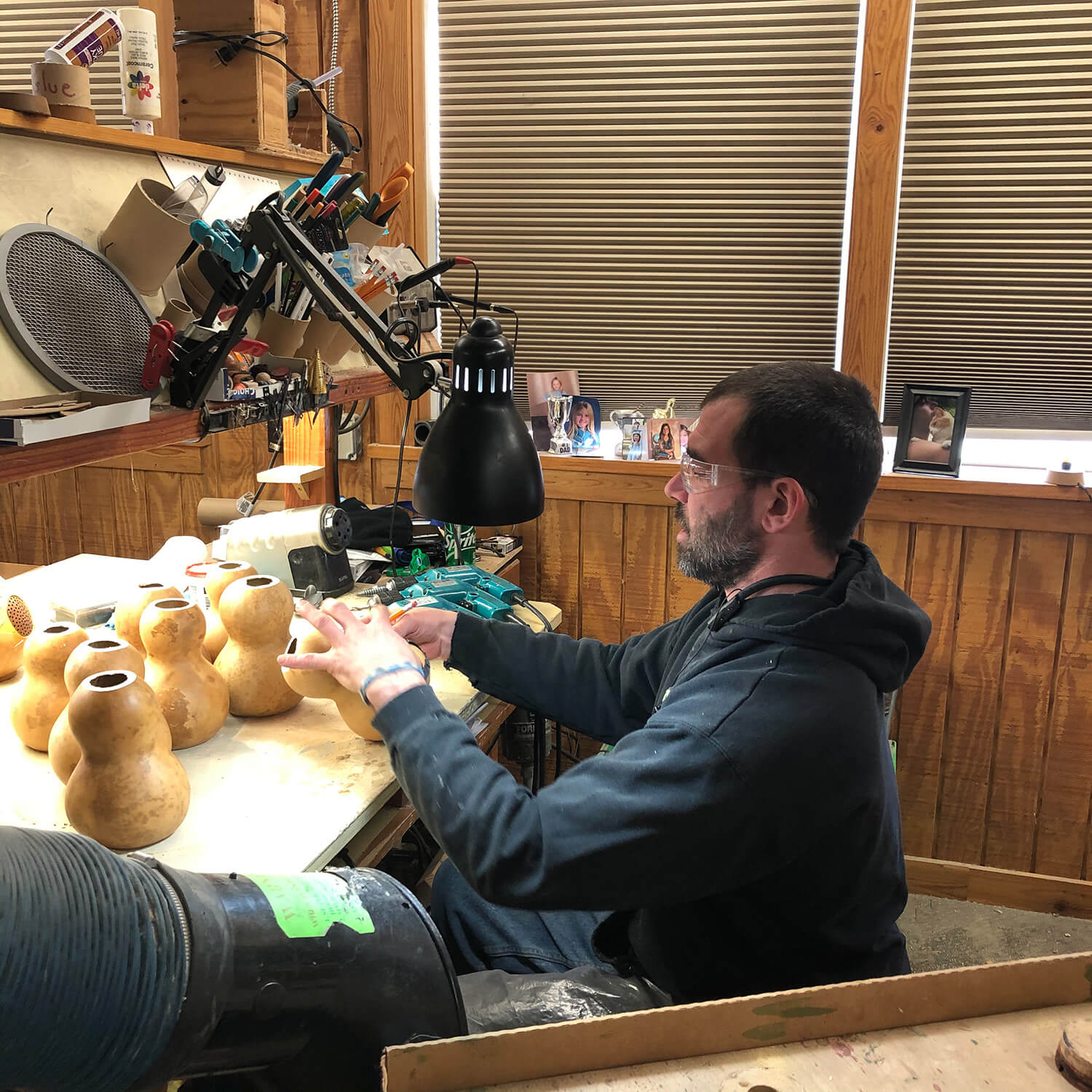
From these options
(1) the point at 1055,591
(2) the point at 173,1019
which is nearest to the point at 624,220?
(1) the point at 1055,591

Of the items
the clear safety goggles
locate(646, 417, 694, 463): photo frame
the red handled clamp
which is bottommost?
locate(646, 417, 694, 463): photo frame

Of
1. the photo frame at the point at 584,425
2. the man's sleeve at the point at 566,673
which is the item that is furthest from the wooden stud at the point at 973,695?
A: the man's sleeve at the point at 566,673

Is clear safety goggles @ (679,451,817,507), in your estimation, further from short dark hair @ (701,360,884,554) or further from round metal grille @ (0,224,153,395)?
round metal grille @ (0,224,153,395)

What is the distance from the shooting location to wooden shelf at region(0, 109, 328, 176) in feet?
4.97

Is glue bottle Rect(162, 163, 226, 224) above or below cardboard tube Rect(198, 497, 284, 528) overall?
above

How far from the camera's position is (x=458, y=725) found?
4.33ft

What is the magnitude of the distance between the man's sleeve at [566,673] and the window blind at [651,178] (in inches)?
47.6

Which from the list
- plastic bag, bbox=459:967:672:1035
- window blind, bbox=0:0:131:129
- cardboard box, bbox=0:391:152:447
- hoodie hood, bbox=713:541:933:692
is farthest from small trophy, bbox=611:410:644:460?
window blind, bbox=0:0:131:129

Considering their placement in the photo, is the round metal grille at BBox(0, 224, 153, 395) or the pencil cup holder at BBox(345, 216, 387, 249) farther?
the pencil cup holder at BBox(345, 216, 387, 249)

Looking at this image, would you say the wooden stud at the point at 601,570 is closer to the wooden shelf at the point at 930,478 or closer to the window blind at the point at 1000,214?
the wooden shelf at the point at 930,478

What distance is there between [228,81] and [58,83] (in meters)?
0.51

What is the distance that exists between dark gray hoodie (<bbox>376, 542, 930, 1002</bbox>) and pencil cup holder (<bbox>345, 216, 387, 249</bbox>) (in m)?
1.18

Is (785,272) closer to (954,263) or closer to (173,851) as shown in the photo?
(954,263)

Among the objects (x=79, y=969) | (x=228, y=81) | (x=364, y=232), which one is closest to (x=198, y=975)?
(x=79, y=969)
